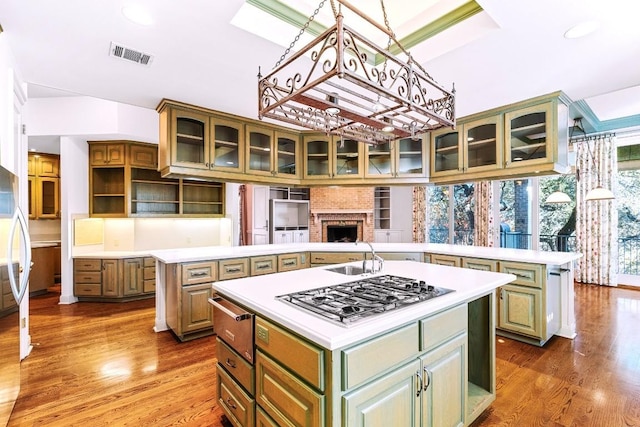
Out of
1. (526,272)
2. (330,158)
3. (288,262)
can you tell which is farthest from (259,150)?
(526,272)

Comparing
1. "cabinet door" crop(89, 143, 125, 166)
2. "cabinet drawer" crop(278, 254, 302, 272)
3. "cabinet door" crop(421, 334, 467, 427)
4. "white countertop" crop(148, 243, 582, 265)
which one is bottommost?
"cabinet door" crop(421, 334, 467, 427)

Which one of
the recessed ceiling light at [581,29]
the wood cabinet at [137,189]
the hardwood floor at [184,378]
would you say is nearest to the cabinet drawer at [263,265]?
the hardwood floor at [184,378]

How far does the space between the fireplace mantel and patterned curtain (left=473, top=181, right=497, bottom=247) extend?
2.43m

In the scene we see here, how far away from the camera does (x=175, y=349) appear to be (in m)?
3.10

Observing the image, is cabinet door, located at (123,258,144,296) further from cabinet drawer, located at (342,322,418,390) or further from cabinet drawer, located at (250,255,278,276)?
cabinet drawer, located at (342,322,418,390)

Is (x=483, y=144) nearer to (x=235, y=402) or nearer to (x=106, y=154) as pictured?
(x=235, y=402)

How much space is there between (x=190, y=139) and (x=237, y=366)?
2.56 m

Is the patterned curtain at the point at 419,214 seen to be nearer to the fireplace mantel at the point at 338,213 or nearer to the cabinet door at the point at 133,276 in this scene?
the fireplace mantel at the point at 338,213

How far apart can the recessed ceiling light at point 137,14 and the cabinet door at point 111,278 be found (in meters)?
3.91

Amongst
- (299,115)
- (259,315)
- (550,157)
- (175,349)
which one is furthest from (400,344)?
(550,157)

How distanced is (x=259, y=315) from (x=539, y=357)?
9.25 ft

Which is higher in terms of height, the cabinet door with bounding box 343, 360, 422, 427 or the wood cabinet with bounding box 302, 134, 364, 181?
the wood cabinet with bounding box 302, 134, 364, 181

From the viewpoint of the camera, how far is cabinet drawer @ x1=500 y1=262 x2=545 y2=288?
3023 mm

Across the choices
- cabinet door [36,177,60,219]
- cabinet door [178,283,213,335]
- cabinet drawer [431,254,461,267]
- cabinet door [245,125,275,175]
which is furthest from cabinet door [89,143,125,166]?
cabinet drawer [431,254,461,267]
